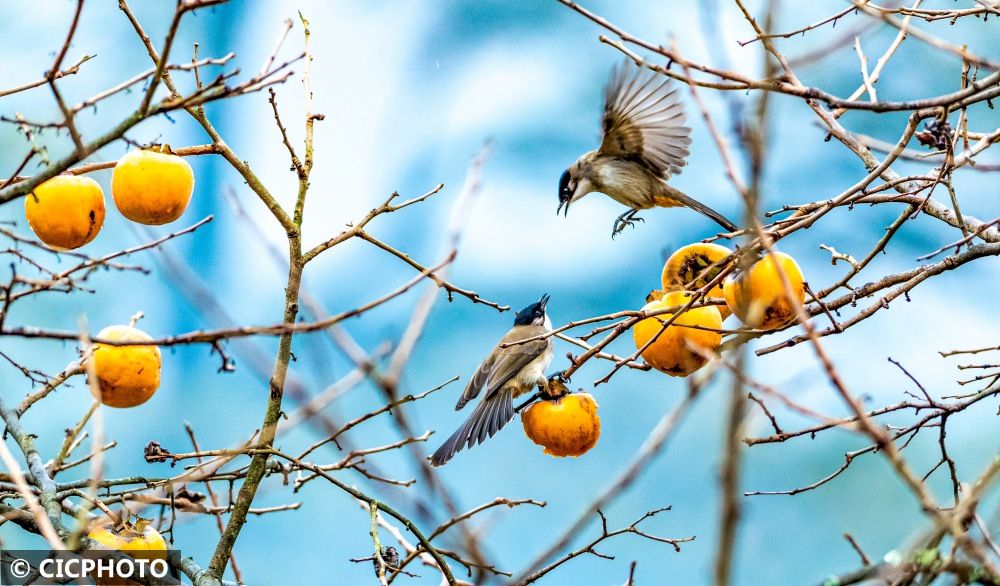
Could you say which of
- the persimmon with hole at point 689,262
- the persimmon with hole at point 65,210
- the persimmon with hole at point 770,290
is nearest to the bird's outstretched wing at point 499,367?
the persimmon with hole at point 689,262

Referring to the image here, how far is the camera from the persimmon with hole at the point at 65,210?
279 centimetres

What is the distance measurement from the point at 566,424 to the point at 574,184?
8.37 ft

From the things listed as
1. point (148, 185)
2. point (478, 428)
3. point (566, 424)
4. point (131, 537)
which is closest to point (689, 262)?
point (566, 424)

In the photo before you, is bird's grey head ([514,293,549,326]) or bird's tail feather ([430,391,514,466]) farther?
bird's grey head ([514,293,549,326])

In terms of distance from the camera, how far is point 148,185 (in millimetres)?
2893

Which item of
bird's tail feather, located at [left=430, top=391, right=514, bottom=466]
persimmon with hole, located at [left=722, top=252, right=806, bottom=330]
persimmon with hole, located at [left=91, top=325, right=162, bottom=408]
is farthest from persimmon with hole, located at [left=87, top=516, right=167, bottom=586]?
persimmon with hole, located at [left=722, top=252, right=806, bottom=330]

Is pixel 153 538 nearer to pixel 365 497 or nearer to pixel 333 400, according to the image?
pixel 365 497

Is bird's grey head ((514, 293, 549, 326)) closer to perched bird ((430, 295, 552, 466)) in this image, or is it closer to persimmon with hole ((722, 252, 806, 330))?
perched bird ((430, 295, 552, 466))

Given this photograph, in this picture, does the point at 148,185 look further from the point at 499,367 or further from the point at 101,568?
the point at 499,367

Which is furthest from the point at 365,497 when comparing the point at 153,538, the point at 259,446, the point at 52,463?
the point at 52,463

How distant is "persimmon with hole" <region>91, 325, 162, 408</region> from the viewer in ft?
9.08

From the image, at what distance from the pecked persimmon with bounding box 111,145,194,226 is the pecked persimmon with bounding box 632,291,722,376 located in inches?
56.4

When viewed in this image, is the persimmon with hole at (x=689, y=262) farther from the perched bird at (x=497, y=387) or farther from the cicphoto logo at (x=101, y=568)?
the cicphoto logo at (x=101, y=568)

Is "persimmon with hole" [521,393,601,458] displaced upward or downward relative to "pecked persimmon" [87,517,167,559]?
upward
